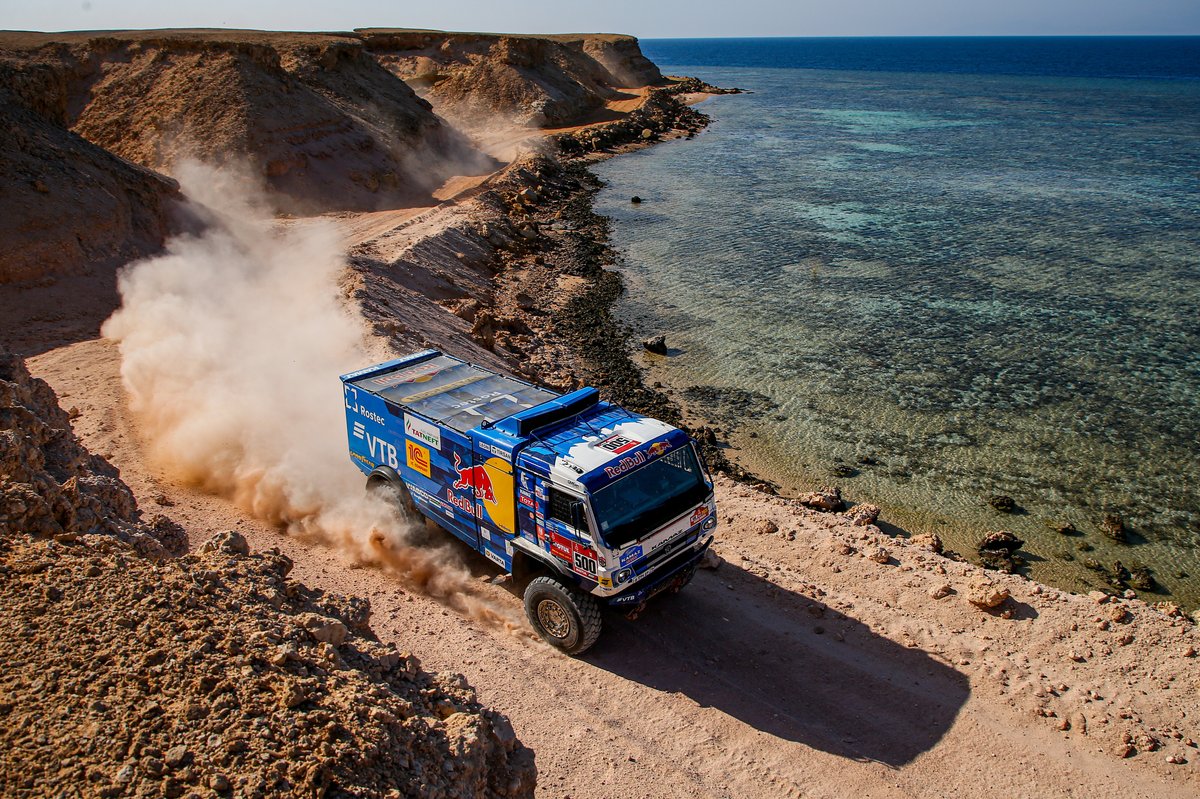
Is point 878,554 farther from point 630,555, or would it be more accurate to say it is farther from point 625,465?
point 625,465

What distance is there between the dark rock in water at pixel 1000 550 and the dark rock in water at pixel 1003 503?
1284mm

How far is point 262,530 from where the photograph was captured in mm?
13664

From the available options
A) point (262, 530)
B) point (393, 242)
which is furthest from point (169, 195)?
point (262, 530)

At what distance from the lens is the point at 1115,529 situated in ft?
57.7

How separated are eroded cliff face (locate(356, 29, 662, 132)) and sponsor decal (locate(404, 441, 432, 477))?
59.7m

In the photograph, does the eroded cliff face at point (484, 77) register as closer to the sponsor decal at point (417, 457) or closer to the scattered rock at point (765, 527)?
the scattered rock at point (765, 527)

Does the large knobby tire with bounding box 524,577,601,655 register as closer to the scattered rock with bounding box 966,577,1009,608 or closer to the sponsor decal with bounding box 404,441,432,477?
the sponsor decal with bounding box 404,441,432,477

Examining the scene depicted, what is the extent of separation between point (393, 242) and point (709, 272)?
46.3 feet

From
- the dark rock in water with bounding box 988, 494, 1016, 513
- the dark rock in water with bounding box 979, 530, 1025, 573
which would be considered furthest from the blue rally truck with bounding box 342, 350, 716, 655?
the dark rock in water with bounding box 988, 494, 1016, 513

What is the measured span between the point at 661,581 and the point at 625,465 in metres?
1.79

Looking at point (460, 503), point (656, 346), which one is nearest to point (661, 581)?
point (460, 503)

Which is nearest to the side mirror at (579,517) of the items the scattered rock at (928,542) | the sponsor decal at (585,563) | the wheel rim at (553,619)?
the sponsor decal at (585,563)

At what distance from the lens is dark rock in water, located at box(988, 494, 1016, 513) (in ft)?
60.6

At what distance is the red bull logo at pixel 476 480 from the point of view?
38.5ft
